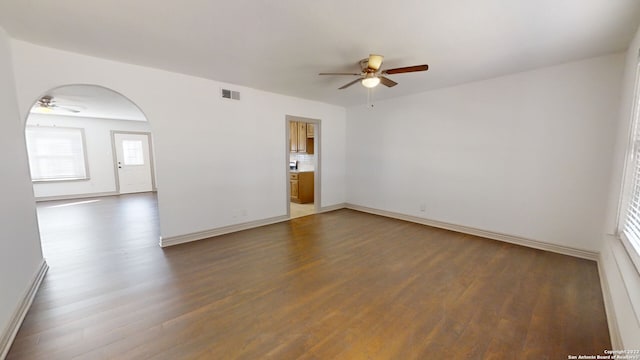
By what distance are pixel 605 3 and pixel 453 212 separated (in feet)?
10.3

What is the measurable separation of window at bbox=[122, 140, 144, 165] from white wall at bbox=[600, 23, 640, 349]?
10437mm

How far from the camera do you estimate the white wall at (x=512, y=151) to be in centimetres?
308

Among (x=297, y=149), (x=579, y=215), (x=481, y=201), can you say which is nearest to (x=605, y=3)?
(x=579, y=215)

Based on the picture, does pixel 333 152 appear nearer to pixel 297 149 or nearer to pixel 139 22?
pixel 297 149

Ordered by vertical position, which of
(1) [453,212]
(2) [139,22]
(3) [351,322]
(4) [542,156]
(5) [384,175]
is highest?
(2) [139,22]

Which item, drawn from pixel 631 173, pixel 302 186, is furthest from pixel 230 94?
pixel 631 173

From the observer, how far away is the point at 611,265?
2.25 m

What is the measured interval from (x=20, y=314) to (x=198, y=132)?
261 centimetres

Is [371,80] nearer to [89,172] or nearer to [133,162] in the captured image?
[133,162]

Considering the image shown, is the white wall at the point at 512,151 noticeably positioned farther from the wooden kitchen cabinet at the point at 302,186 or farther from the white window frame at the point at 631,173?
the wooden kitchen cabinet at the point at 302,186

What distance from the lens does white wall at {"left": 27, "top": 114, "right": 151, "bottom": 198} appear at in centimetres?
686

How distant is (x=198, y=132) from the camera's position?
379 centimetres

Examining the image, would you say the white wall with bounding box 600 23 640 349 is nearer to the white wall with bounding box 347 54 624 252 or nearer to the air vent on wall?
the white wall with bounding box 347 54 624 252

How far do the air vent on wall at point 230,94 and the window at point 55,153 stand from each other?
6307mm
